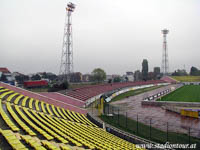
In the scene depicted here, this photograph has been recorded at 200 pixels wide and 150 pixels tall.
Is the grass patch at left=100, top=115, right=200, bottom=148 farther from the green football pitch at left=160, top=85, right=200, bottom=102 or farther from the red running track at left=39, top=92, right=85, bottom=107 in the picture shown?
the green football pitch at left=160, top=85, right=200, bottom=102

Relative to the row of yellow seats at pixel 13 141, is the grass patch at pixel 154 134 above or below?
below

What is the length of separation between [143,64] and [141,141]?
109785 millimetres

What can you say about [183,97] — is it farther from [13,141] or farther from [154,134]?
[13,141]

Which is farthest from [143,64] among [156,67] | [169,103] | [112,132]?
[112,132]

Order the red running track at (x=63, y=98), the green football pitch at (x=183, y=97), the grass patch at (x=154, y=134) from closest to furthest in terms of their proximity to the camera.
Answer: the grass patch at (x=154, y=134)
the red running track at (x=63, y=98)
the green football pitch at (x=183, y=97)

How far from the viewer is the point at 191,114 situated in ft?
67.5

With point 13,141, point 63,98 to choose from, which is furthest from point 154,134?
point 63,98

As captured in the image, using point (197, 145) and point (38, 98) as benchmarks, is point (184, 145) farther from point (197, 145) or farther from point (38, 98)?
point (38, 98)

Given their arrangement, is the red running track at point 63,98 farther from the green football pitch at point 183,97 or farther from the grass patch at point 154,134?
the green football pitch at point 183,97

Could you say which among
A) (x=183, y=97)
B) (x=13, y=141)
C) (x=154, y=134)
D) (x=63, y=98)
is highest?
(x=13, y=141)

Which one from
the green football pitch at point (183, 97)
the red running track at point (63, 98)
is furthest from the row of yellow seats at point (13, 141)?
the green football pitch at point (183, 97)

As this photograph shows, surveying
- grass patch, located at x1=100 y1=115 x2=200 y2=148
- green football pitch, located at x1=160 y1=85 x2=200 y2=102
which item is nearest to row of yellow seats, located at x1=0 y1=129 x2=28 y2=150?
grass patch, located at x1=100 y1=115 x2=200 y2=148

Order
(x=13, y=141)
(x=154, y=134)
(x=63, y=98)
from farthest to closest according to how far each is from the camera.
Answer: (x=63, y=98) → (x=154, y=134) → (x=13, y=141)

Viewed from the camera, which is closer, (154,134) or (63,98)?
(154,134)
